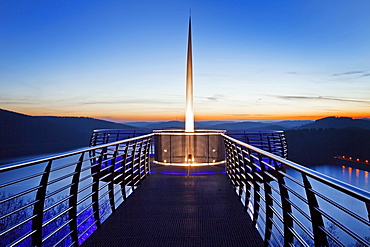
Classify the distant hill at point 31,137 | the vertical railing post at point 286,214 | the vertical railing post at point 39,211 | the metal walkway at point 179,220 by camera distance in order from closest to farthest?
1. the vertical railing post at point 39,211
2. the vertical railing post at point 286,214
3. the metal walkway at point 179,220
4. the distant hill at point 31,137

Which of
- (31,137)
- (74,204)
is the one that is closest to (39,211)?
(74,204)

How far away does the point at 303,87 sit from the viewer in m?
22.7

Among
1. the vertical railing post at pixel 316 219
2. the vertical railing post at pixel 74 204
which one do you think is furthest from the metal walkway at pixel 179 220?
the vertical railing post at pixel 316 219

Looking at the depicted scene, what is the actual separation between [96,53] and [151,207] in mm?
14211

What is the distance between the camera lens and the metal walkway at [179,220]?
8.89ft

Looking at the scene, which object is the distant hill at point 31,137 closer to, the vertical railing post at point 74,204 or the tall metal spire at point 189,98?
the tall metal spire at point 189,98

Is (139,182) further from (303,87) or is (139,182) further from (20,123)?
(20,123)

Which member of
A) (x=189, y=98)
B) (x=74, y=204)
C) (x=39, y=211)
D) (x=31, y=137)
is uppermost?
(x=189, y=98)

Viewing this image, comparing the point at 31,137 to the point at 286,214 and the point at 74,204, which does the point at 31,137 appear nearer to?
the point at 74,204

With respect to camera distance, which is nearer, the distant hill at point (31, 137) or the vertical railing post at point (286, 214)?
the vertical railing post at point (286, 214)

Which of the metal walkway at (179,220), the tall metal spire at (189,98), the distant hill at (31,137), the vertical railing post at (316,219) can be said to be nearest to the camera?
the vertical railing post at (316,219)

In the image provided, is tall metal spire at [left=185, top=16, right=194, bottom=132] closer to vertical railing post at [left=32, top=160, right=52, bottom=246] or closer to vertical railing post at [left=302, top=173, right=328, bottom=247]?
vertical railing post at [left=32, top=160, right=52, bottom=246]

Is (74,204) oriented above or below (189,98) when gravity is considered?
below

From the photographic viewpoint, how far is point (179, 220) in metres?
3.29
